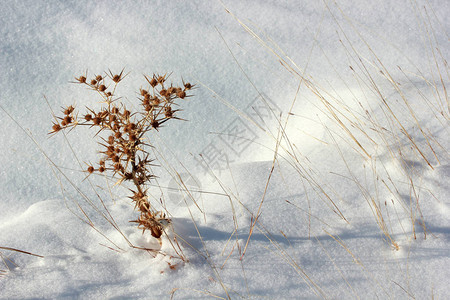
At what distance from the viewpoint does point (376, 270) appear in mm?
1481

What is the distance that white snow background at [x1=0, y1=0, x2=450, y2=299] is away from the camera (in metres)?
1.47

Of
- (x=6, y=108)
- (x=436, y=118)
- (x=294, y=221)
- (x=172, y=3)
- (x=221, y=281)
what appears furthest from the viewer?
(x=172, y=3)

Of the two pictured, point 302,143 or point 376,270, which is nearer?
point 376,270

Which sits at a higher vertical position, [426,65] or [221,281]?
[426,65]

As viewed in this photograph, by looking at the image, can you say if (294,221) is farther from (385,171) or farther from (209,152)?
(209,152)

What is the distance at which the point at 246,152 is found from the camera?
209cm

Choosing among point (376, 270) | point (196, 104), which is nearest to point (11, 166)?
point (196, 104)

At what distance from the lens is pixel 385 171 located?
1776 millimetres

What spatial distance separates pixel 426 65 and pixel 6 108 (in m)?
2.33

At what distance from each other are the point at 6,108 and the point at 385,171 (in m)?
1.99

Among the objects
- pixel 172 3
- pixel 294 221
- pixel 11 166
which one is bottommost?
pixel 294 221

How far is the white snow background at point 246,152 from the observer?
1.47 m

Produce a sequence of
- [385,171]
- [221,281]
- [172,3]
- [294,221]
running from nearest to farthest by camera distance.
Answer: [221,281] < [294,221] < [385,171] < [172,3]

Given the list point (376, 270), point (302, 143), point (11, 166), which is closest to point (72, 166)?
point (11, 166)
